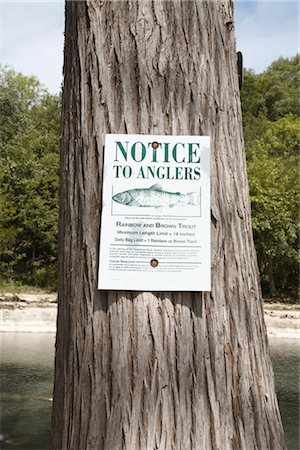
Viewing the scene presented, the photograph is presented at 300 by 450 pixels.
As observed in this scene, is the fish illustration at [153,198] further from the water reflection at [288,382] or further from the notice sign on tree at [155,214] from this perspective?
the water reflection at [288,382]

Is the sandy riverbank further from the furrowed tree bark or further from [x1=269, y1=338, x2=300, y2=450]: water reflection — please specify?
the furrowed tree bark

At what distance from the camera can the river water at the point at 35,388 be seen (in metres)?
6.00

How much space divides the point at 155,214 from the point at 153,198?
0.15 feet

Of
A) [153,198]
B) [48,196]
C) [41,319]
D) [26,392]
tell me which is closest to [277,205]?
[48,196]

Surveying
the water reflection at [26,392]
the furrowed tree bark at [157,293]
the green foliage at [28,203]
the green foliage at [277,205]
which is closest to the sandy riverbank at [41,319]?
the water reflection at [26,392]

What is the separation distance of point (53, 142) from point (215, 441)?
948 inches

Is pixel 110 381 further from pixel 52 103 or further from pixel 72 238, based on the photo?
pixel 52 103

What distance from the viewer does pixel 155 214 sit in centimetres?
154

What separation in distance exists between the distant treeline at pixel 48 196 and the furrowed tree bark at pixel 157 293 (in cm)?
1746

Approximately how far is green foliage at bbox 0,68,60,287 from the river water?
776 centimetres

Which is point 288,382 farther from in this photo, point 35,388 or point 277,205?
point 277,205

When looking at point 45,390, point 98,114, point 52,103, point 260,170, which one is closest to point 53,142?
point 52,103

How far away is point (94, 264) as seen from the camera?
5.06 ft

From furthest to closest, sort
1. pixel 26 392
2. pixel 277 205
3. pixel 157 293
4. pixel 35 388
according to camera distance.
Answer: pixel 277 205
pixel 35 388
pixel 26 392
pixel 157 293
